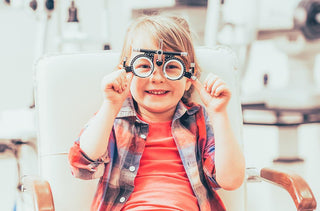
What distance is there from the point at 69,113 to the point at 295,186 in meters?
0.58

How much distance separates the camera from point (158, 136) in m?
1.09

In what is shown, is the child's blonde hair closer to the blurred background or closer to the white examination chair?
the white examination chair

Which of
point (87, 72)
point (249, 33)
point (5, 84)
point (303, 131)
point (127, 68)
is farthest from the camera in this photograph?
point (303, 131)

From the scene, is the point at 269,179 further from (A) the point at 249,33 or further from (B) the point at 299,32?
(B) the point at 299,32

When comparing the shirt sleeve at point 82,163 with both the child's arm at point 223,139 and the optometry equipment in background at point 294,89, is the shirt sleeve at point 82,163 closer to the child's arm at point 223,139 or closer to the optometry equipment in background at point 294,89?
the child's arm at point 223,139

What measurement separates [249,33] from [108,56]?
0.94 metres

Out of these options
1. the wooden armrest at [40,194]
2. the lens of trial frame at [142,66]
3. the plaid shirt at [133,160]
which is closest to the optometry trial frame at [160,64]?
the lens of trial frame at [142,66]

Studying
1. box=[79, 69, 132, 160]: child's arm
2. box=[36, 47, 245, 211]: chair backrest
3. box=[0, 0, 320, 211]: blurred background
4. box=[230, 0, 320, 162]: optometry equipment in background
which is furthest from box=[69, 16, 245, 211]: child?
box=[230, 0, 320, 162]: optometry equipment in background

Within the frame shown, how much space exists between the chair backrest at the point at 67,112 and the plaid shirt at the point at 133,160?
12 cm

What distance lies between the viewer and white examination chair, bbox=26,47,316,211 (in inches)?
45.2

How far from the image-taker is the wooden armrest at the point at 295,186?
0.98 meters

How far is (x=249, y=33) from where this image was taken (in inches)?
78.0

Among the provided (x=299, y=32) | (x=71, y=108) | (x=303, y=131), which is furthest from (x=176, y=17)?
(x=303, y=131)

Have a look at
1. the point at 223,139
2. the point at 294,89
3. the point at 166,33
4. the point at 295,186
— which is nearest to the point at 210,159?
the point at 223,139
